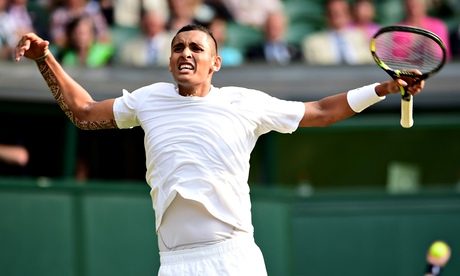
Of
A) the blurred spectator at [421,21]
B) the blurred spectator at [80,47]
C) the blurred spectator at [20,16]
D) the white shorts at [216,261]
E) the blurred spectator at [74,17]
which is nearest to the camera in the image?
the white shorts at [216,261]

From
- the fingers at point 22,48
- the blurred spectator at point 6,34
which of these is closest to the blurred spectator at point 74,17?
the blurred spectator at point 6,34

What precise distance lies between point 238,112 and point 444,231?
584cm

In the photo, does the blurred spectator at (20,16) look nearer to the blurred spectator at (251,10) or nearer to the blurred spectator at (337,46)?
the blurred spectator at (251,10)

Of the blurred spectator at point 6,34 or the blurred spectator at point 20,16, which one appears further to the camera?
the blurred spectator at point 20,16

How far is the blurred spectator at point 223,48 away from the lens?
1124 cm

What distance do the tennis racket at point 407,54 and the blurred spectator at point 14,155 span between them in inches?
193

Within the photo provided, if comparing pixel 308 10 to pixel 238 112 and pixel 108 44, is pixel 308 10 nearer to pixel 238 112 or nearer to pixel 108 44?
pixel 108 44

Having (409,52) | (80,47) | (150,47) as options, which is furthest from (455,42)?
(409,52)

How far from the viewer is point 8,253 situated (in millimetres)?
9641

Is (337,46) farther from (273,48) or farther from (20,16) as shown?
(20,16)

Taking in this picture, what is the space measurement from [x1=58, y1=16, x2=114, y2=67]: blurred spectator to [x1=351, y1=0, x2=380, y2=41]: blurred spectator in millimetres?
2955

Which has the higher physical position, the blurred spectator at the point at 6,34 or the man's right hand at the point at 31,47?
the blurred spectator at the point at 6,34

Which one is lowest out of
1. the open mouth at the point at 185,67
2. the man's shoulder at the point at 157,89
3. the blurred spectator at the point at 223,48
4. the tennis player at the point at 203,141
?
the tennis player at the point at 203,141

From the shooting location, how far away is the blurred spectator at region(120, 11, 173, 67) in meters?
11.2
